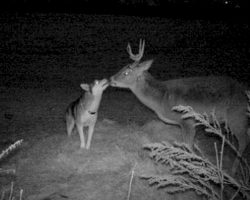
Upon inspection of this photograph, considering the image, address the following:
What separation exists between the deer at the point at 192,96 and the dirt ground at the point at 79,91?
2.52 ft

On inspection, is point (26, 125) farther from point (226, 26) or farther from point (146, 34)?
point (226, 26)

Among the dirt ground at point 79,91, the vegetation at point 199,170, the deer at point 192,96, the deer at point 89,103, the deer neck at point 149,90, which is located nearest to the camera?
the vegetation at point 199,170

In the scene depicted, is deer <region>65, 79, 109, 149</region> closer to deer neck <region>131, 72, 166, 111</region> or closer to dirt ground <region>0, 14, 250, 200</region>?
dirt ground <region>0, 14, 250, 200</region>

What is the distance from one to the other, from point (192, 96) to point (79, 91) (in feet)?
17.8

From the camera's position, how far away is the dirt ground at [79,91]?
21.4 ft

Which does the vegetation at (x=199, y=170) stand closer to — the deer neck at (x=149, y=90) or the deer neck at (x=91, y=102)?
the deer neck at (x=91, y=102)

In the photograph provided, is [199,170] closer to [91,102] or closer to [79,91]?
[91,102]

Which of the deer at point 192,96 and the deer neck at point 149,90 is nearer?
the deer at point 192,96

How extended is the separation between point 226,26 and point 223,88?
23.7 m

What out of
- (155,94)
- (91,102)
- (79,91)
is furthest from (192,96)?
(79,91)

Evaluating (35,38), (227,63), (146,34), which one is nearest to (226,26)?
(146,34)

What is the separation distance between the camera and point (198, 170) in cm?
382

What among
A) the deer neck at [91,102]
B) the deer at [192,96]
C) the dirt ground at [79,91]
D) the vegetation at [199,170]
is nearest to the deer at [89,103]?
the deer neck at [91,102]

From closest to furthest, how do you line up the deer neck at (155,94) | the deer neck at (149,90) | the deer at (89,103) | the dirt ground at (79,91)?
the dirt ground at (79,91) → the deer at (89,103) → the deer neck at (155,94) → the deer neck at (149,90)
